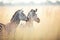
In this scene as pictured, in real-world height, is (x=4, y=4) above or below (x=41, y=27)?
above

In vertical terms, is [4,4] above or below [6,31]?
above

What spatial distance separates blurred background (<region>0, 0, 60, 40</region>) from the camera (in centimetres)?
115

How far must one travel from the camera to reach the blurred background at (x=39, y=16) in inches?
45.3

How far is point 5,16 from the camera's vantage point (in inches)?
45.6

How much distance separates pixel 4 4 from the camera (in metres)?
1.15

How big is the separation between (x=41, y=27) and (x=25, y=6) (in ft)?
0.68

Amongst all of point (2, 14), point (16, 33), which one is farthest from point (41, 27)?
point (2, 14)

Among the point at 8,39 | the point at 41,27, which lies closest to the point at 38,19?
the point at 41,27

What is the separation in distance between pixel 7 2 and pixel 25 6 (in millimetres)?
144

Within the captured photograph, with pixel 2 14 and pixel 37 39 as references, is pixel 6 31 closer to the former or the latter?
pixel 2 14

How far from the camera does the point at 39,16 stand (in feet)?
3.79

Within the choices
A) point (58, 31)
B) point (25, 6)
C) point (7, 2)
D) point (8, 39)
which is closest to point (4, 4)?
point (7, 2)

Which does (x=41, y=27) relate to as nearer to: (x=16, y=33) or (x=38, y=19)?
(x=38, y=19)

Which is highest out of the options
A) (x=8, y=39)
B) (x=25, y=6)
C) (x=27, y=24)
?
(x=25, y=6)
